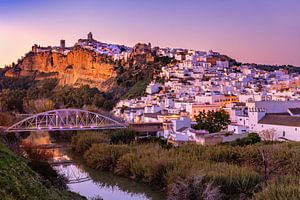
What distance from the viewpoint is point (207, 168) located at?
15742 mm

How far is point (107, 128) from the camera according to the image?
109 feet

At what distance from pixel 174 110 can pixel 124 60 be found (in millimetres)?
44019

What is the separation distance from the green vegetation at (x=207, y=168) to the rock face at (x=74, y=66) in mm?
55193

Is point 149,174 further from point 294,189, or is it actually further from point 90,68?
point 90,68

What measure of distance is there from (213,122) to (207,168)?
56.1ft

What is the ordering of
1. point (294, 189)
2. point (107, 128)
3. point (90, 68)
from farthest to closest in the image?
1. point (90, 68)
2. point (107, 128)
3. point (294, 189)

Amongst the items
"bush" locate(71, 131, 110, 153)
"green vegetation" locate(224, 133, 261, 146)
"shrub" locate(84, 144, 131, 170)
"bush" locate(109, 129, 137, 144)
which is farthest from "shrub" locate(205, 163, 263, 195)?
"bush" locate(109, 129, 137, 144)

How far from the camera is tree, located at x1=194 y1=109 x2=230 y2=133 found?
31.4 metres

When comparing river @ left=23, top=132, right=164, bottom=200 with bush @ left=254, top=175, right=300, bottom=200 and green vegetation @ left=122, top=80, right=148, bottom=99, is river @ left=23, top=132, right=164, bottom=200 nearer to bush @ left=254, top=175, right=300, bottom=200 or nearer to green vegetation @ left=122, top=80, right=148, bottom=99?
bush @ left=254, top=175, right=300, bottom=200

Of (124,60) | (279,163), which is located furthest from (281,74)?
(279,163)

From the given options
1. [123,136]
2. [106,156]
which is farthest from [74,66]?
[106,156]

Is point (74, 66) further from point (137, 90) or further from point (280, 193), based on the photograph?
point (280, 193)

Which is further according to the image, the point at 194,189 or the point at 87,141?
the point at 87,141

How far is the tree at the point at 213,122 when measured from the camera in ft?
103
